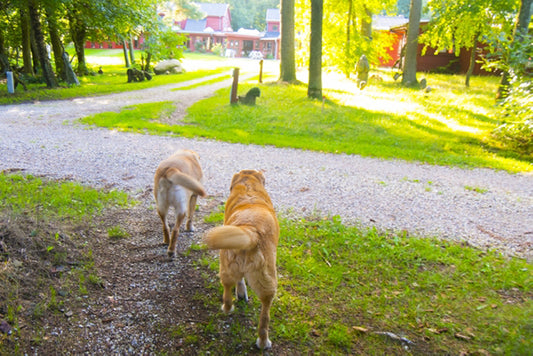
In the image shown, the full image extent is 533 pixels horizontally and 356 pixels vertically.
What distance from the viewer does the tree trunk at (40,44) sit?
15953 mm

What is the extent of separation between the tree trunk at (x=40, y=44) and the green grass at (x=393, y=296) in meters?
16.8

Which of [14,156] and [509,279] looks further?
[14,156]

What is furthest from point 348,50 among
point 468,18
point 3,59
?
point 3,59

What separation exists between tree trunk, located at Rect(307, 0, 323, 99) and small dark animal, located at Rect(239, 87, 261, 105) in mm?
2907

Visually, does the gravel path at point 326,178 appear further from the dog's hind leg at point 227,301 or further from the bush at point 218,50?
the bush at point 218,50

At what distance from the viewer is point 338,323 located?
3447mm

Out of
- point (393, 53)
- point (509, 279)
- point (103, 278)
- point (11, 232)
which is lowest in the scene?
point (509, 279)

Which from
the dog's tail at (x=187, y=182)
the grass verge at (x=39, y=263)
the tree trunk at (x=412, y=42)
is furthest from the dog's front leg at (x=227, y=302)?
the tree trunk at (x=412, y=42)

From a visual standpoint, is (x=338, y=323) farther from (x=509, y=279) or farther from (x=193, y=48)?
(x=193, y=48)

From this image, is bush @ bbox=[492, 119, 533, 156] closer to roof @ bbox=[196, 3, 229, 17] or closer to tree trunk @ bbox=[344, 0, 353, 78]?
tree trunk @ bbox=[344, 0, 353, 78]

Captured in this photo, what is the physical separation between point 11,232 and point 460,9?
17853 mm

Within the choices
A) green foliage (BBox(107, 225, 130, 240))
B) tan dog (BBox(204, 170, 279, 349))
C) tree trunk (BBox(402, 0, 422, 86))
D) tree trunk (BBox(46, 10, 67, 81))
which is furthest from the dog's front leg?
tree trunk (BBox(402, 0, 422, 86))

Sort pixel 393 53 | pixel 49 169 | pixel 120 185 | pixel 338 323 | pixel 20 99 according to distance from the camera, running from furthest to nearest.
A: pixel 393 53
pixel 20 99
pixel 49 169
pixel 120 185
pixel 338 323

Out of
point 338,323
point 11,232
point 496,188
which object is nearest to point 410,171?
point 496,188
